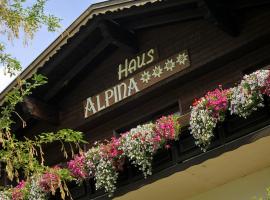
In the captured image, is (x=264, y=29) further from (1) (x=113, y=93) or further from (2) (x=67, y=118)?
(2) (x=67, y=118)

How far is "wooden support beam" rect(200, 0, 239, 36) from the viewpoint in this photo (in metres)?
12.5

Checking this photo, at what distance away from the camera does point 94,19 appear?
14430mm

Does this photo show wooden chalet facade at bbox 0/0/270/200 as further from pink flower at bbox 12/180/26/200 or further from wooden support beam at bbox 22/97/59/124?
pink flower at bbox 12/180/26/200

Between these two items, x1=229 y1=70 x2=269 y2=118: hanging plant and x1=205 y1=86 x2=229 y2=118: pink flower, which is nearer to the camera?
x1=229 y1=70 x2=269 y2=118: hanging plant

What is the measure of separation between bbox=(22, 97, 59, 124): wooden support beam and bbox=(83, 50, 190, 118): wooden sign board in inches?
40.9

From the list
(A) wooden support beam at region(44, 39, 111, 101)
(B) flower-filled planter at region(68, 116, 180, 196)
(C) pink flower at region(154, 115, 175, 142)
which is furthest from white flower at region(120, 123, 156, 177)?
(A) wooden support beam at region(44, 39, 111, 101)

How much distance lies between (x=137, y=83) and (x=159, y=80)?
2.31 feet

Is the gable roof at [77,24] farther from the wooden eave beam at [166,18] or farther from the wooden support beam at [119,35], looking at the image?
the wooden eave beam at [166,18]

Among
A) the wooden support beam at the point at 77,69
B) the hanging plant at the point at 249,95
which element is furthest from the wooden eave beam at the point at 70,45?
the hanging plant at the point at 249,95

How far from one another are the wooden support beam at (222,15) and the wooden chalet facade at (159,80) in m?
0.02

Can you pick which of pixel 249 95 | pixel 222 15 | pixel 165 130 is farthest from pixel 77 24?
pixel 249 95

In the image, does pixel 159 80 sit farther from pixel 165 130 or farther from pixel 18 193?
pixel 18 193

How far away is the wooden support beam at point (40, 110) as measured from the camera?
50.7 ft

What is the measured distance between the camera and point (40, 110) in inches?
625
